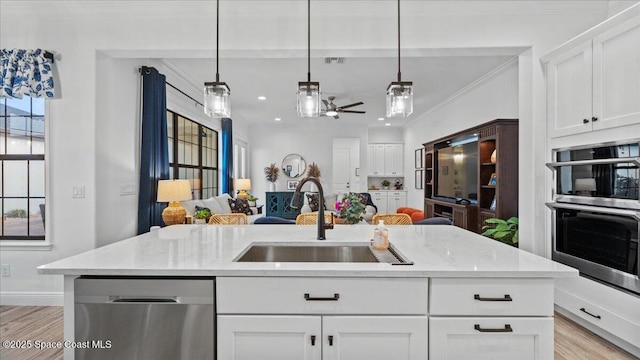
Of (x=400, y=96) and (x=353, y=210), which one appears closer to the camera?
(x=400, y=96)

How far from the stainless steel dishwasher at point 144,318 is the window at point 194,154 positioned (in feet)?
11.3

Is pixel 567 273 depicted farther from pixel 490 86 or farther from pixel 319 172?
pixel 319 172

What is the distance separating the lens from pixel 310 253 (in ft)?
5.85

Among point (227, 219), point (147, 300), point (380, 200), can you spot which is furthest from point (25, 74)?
point (380, 200)

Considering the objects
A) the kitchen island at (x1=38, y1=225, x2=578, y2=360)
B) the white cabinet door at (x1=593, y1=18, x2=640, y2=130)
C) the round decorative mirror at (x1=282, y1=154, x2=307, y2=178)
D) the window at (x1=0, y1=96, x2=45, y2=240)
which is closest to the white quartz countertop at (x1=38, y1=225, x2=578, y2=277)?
the kitchen island at (x1=38, y1=225, x2=578, y2=360)

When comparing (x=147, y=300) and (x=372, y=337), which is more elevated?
(x=147, y=300)

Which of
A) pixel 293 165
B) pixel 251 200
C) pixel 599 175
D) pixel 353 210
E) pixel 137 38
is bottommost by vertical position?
pixel 251 200

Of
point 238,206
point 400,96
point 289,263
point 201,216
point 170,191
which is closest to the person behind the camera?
point 289,263

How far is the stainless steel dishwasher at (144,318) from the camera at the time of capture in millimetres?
1254

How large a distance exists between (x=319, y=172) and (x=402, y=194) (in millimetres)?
2375

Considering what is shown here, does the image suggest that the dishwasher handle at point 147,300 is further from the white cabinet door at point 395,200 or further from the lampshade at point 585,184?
the white cabinet door at point 395,200

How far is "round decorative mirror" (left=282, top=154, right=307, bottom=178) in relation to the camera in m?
8.44

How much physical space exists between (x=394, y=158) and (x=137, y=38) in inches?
280

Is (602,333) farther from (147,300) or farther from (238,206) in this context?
(238,206)
